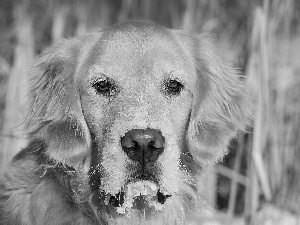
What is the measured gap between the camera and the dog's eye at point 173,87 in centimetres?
357

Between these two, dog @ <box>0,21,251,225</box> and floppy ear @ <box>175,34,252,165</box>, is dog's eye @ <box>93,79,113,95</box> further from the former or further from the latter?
floppy ear @ <box>175,34,252,165</box>

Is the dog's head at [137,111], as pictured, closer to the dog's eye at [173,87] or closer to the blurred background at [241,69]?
the dog's eye at [173,87]

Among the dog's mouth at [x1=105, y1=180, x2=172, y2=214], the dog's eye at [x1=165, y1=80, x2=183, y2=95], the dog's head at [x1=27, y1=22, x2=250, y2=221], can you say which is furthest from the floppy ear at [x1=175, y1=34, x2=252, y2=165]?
the dog's mouth at [x1=105, y1=180, x2=172, y2=214]

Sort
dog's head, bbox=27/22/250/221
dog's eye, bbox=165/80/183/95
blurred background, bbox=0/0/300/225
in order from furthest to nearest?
blurred background, bbox=0/0/300/225, dog's eye, bbox=165/80/183/95, dog's head, bbox=27/22/250/221

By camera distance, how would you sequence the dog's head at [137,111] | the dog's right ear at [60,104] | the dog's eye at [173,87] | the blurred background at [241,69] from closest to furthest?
1. the dog's head at [137,111]
2. the dog's right ear at [60,104]
3. the dog's eye at [173,87]
4. the blurred background at [241,69]

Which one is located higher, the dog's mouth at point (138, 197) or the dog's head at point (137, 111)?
the dog's head at point (137, 111)

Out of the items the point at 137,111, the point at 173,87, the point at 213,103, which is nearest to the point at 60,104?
the point at 137,111

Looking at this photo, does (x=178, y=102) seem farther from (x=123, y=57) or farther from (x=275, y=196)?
(x=275, y=196)

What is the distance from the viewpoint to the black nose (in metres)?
Result: 3.08

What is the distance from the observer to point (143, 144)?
3.07 m

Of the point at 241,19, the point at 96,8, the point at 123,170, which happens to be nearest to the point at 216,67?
the point at 123,170

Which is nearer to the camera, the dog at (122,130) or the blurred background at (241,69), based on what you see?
the dog at (122,130)

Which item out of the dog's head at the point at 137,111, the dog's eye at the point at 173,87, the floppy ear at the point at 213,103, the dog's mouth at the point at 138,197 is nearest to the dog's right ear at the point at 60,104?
the dog's head at the point at 137,111

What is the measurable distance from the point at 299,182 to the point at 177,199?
2.50m
